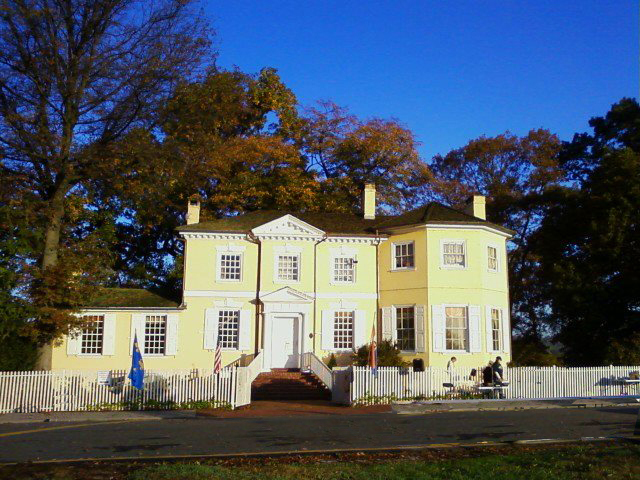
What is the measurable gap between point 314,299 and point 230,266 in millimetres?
3985

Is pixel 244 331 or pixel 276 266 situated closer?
pixel 244 331

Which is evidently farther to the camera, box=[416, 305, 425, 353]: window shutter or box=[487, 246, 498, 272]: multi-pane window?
box=[487, 246, 498, 272]: multi-pane window

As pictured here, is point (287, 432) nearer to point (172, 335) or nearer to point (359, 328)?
point (172, 335)

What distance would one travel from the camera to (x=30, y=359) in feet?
77.6

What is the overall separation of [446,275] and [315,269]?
18.9 ft

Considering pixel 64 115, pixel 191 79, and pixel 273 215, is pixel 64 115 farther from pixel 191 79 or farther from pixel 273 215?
pixel 273 215

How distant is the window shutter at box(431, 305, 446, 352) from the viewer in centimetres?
2681

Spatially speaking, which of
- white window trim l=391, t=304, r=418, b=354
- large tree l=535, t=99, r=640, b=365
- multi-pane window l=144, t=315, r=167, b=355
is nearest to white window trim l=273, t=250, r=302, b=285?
white window trim l=391, t=304, r=418, b=354

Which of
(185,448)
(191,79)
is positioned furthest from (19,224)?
(185,448)

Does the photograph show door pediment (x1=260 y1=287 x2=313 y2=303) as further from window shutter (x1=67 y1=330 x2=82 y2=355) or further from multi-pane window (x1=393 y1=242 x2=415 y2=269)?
window shutter (x1=67 y1=330 x2=82 y2=355)

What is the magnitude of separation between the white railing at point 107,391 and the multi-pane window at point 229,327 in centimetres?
566

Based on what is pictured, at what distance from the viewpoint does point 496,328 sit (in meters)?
28.1

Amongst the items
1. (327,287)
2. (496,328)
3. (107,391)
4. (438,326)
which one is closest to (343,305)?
(327,287)

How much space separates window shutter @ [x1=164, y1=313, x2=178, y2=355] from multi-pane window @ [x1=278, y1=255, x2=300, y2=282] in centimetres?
487
